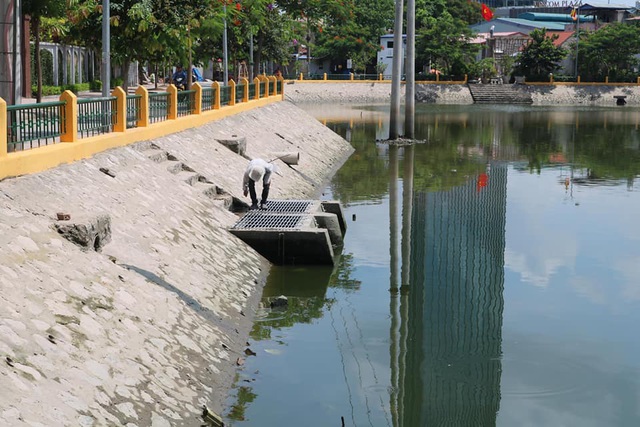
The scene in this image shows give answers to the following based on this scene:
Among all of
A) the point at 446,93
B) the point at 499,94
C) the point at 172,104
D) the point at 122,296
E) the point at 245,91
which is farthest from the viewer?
the point at 446,93

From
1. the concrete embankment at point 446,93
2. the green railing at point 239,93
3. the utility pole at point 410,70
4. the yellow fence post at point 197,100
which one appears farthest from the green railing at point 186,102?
the concrete embankment at point 446,93

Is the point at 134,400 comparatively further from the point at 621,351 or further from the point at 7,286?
the point at 621,351

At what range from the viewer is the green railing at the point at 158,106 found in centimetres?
2323

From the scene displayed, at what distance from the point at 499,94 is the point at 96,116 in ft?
217

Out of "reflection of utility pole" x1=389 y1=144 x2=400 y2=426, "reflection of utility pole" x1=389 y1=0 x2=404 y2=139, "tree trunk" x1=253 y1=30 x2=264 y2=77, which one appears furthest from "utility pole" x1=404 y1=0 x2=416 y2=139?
"tree trunk" x1=253 y1=30 x2=264 y2=77

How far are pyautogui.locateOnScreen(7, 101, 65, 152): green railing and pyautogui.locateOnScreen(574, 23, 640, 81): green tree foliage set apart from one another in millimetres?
76480

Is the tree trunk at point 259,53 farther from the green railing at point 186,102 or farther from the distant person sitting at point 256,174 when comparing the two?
the distant person sitting at point 256,174

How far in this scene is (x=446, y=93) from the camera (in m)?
81.9

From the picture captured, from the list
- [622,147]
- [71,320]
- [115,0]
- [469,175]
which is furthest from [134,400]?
[622,147]

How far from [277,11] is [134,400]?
46324 mm

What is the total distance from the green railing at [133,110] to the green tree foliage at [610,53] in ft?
234

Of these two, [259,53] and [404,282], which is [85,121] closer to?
[404,282]

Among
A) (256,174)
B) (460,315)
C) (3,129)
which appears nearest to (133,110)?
(256,174)

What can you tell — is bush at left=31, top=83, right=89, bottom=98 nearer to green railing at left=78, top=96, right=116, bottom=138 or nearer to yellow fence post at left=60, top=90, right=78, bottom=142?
green railing at left=78, top=96, right=116, bottom=138
